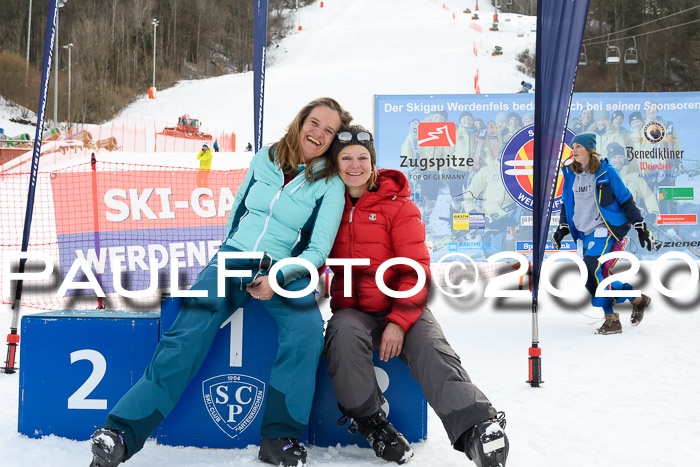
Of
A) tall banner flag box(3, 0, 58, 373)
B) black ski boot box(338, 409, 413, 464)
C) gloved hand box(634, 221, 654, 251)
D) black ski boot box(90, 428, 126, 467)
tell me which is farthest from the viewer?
gloved hand box(634, 221, 654, 251)

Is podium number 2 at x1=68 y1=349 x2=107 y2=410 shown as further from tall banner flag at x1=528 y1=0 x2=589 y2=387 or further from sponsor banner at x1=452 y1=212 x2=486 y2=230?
sponsor banner at x1=452 y1=212 x2=486 y2=230

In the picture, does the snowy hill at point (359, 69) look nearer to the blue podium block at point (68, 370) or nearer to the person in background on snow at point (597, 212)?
the person in background on snow at point (597, 212)

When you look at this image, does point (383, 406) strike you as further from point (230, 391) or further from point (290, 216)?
point (290, 216)

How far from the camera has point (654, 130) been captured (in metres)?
7.20

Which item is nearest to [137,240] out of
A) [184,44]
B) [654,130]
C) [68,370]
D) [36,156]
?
[36,156]

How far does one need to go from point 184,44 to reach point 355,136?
68.8 metres

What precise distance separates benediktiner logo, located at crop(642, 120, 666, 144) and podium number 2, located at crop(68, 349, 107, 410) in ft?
21.1

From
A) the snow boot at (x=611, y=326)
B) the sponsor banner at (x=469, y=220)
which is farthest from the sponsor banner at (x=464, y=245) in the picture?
the snow boot at (x=611, y=326)

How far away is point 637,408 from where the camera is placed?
3.23 metres

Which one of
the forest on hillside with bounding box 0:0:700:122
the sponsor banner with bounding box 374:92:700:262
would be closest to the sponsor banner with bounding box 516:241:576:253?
the sponsor banner with bounding box 374:92:700:262

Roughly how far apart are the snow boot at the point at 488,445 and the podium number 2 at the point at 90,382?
4.89ft

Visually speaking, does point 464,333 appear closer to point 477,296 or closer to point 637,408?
point 477,296

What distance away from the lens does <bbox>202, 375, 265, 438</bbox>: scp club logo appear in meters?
2.62

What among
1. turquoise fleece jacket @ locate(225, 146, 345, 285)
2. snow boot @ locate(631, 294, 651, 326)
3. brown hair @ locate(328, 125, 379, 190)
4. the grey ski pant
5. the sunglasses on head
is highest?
the sunglasses on head
